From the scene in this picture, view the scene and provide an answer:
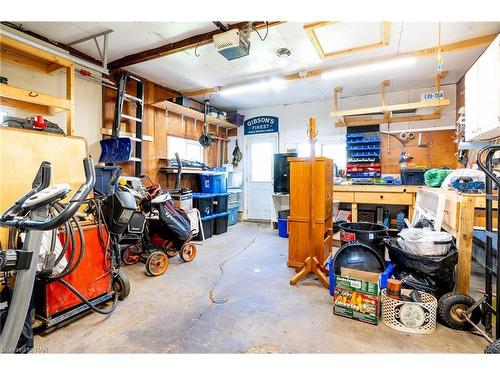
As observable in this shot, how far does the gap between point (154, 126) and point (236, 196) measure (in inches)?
98.5

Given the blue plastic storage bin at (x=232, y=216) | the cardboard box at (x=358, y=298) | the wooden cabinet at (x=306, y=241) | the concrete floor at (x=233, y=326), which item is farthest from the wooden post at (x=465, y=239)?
the blue plastic storage bin at (x=232, y=216)

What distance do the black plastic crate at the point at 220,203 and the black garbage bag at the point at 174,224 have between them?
5.77 feet

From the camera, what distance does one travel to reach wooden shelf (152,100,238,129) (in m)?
4.96

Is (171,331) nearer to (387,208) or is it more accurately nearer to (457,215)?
(457,215)

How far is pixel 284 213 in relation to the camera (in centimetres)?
541

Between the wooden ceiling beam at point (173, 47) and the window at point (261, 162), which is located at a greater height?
the wooden ceiling beam at point (173, 47)

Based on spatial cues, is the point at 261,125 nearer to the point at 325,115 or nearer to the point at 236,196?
the point at 325,115

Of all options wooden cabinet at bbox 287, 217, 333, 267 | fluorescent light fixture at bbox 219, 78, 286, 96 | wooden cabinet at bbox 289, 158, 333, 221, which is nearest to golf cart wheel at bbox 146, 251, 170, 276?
wooden cabinet at bbox 287, 217, 333, 267

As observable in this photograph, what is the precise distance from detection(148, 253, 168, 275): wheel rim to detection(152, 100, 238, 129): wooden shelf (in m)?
3.00

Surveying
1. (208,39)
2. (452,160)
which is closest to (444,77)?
(452,160)

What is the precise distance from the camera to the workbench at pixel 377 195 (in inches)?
176

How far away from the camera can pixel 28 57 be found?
322cm

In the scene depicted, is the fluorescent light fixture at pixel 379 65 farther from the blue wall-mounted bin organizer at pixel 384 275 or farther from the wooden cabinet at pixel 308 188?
the blue wall-mounted bin organizer at pixel 384 275

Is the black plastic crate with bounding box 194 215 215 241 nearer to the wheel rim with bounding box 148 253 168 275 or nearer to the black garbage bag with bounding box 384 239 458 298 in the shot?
the wheel rim with bounding box 148 253 168 275
